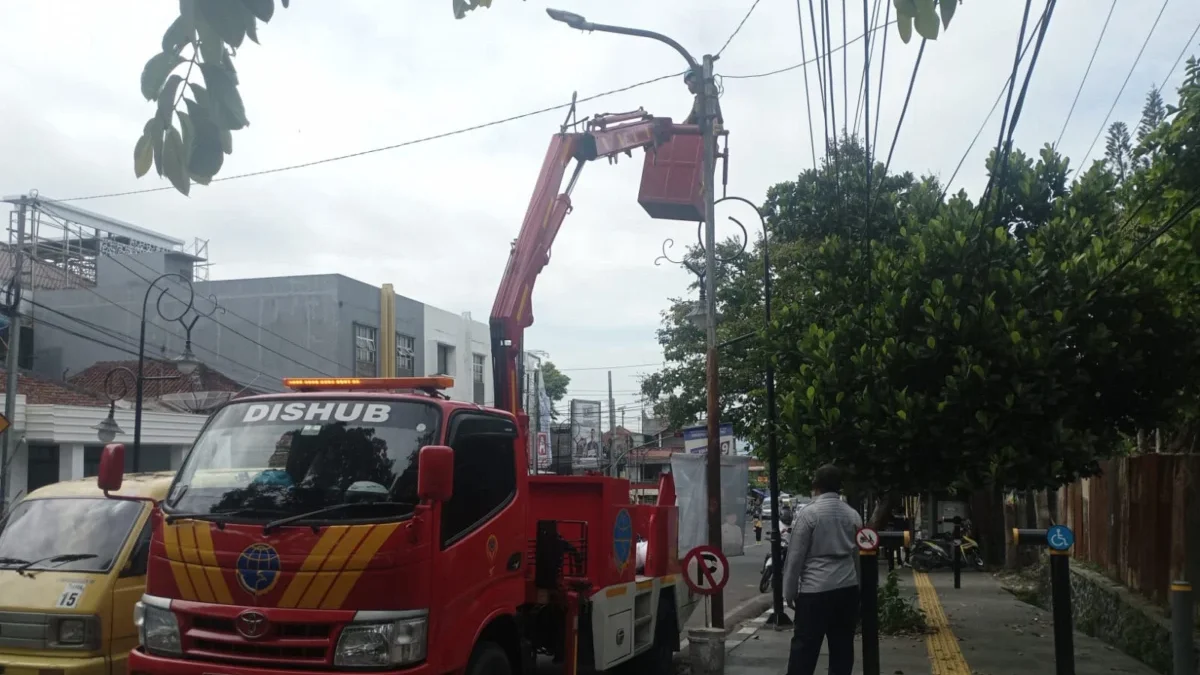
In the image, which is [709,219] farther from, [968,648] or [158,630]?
[158,630]

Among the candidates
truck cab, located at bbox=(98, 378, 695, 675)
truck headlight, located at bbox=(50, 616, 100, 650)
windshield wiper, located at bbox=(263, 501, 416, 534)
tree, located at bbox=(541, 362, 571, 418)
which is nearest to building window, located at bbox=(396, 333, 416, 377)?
truck headlight, located at bbox=(50, 616, 100, 650)

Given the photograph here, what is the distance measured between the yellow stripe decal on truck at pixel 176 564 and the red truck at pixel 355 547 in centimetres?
1

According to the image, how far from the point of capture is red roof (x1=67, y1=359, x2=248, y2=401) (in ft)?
98.1

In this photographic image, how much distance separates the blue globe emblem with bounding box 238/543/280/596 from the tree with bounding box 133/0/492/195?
125 inches

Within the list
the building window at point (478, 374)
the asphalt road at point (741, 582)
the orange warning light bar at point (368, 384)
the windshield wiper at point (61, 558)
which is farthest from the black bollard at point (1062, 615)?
the building window at point (478, 374)

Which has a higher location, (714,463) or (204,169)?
(204,169)

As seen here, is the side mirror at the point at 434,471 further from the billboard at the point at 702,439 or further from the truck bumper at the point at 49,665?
the billboard at the point at 702,439

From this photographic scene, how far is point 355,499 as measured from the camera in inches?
239

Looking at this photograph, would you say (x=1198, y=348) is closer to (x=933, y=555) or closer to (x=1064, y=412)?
(x=1064, y=412)

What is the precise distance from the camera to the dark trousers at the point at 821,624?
25.6 ft

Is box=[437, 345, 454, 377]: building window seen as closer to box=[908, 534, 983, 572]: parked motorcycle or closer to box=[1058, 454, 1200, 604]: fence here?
box=[908, 534, 983, 572]: parked motorcycle

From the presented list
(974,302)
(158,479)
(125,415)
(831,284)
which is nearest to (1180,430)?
(974,302)

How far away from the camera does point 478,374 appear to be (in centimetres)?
4147

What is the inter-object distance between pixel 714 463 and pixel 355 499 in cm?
721
